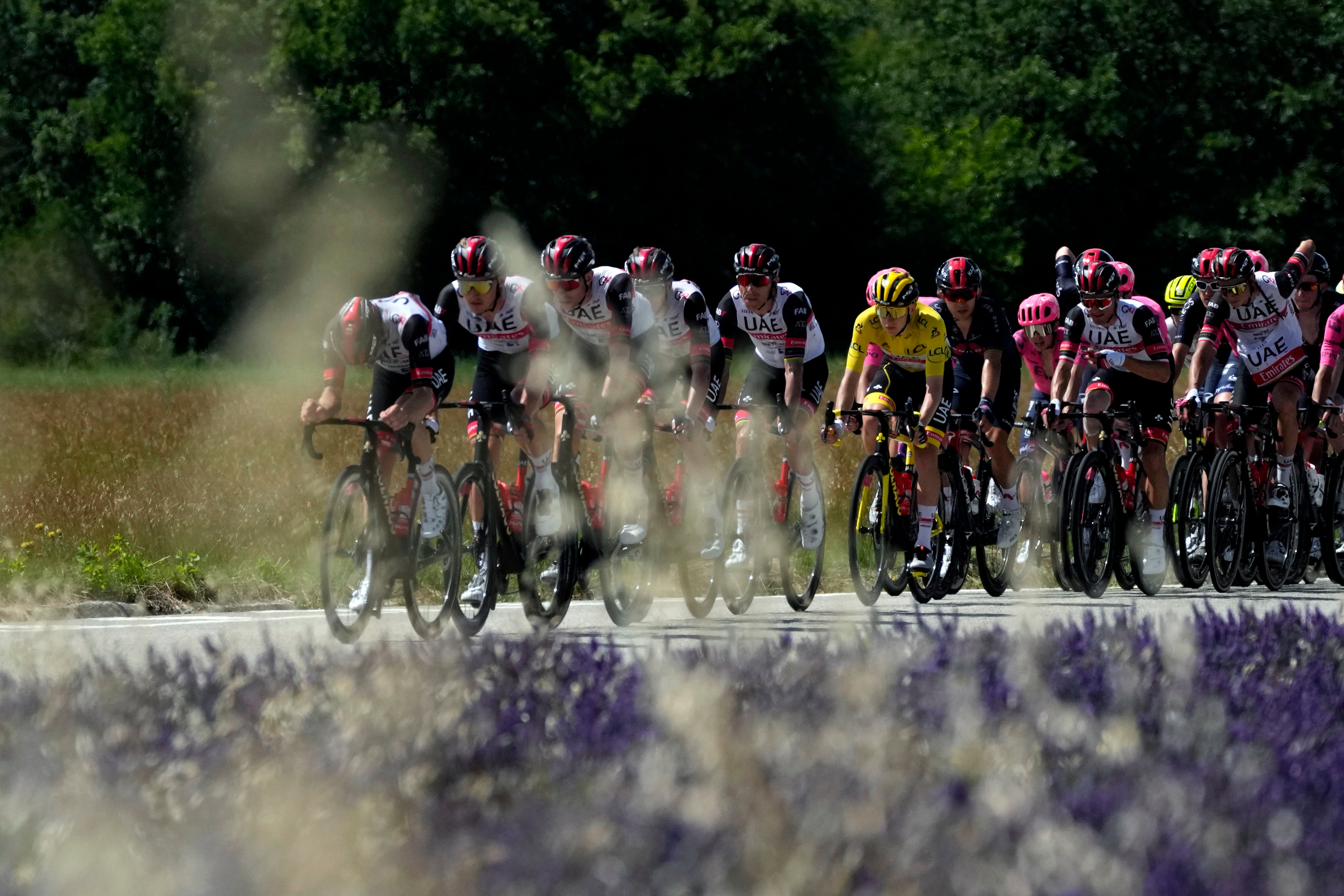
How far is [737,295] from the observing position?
12117 millimetres

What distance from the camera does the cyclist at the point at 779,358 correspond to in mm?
11672

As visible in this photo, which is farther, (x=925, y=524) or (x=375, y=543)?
(x=925, y=524)

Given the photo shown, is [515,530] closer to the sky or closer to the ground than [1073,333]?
closer to the ground

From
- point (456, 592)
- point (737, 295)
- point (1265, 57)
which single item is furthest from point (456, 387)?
point (1265, 57)

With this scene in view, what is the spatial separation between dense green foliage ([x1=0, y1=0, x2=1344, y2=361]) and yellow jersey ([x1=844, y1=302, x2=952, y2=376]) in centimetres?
3678

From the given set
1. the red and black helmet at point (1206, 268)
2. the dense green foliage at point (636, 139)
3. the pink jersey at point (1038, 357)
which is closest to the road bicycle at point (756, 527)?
the pink jersey at point (1038, 357)

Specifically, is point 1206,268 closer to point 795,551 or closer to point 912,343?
point 912,343

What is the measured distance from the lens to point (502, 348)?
34.8 feet

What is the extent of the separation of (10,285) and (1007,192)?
27.2 metres

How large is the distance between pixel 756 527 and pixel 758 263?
1427 mm

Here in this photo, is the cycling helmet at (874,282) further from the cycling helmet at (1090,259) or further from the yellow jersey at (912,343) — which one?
the cycling helmet at (1090,259)

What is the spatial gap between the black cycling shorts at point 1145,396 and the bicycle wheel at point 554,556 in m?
3.84

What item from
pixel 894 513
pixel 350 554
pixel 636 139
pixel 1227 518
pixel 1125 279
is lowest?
pixel 350 554

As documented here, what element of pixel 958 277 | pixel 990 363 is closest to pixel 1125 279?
pixel 990 363
